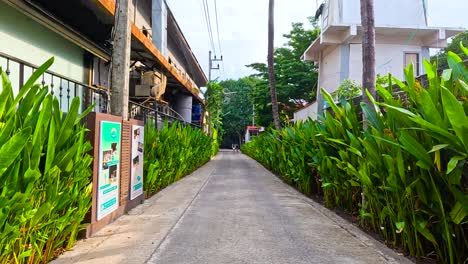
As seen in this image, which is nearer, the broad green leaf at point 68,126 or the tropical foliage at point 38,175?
the tropical foliage at point 38,175

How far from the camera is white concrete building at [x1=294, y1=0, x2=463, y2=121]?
56.1 ft

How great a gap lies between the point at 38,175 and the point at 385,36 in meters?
16.8

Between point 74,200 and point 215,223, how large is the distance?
7.65 ft

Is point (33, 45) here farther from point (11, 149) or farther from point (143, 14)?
point (143, 14)

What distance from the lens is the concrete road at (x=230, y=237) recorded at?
461cm

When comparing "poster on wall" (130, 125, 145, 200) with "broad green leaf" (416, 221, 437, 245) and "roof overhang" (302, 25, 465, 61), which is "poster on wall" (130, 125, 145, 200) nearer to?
"broad green leaf" (416, 221, 437, 245)

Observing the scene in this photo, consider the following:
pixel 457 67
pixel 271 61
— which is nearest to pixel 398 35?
pixel 271 61

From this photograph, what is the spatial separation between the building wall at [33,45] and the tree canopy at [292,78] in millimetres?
18282

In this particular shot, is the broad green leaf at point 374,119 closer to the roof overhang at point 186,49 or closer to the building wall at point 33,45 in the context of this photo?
the building wall at point 33,45

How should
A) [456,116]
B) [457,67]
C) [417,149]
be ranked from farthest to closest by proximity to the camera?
[457,67]
[417,149]
[456,116]

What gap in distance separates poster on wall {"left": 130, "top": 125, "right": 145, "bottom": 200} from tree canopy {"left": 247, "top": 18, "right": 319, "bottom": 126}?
18488 millimetres

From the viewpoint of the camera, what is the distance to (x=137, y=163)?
7879mm

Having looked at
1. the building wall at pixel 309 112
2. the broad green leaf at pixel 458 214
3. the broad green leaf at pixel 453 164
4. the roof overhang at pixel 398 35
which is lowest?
the broad green leaf at pixel 458 214

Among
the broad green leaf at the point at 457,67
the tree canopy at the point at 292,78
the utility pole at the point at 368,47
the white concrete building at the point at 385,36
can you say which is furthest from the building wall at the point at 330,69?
the broad green leaf at the point at 457,67
